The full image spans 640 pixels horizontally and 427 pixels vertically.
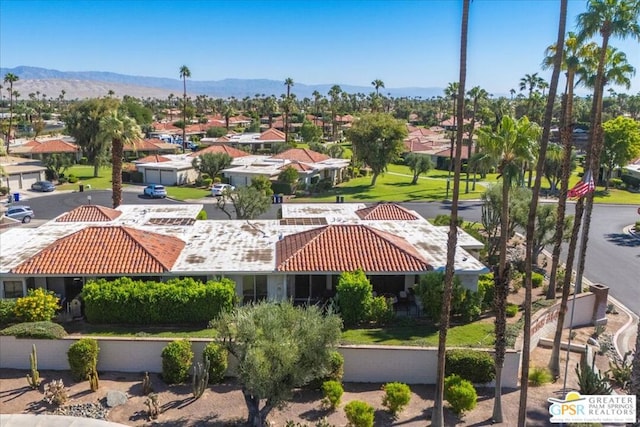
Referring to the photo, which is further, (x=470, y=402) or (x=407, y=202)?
(x=407, y=202)

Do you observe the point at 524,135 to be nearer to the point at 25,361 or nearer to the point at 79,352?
the point at 79,352

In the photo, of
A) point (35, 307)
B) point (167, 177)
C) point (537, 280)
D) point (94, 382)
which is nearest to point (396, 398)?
point (94, 382)

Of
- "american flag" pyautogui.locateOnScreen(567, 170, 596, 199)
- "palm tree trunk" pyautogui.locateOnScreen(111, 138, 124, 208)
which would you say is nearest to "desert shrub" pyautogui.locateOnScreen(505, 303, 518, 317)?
"american flag" pyautogui.locateOnScreen(567, 170, 596, 199)

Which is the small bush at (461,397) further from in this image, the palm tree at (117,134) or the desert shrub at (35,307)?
the palm tree at (117,134)

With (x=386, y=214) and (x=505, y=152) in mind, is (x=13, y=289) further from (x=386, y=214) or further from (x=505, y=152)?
(x=386, y=214)

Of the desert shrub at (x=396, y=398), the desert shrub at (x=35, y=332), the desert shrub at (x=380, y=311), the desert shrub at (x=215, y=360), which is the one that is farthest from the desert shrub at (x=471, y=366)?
the desert shrub at (x=35, y=332)

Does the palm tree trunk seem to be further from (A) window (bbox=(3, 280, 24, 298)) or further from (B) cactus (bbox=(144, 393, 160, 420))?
(B) cactus (bbox=(144, 393, 160, 420))

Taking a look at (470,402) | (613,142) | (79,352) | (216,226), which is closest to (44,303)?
(79,352)
